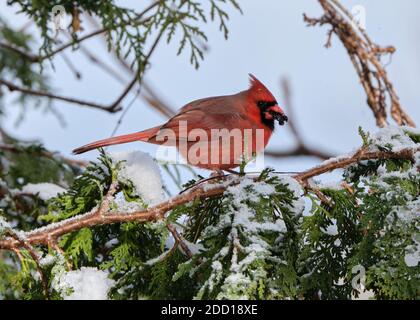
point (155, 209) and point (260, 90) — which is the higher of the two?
point (260, 90)

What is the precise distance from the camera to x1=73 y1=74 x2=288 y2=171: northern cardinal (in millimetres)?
2834

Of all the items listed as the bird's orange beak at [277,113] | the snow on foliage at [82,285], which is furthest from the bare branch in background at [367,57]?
the snow on foliage at [82,285]

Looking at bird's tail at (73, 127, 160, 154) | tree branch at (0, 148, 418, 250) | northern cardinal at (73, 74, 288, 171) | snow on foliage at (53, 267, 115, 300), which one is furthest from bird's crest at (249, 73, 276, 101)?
snow on foliage at (53, 267, 115, 300)

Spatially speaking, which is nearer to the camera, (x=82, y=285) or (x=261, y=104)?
(x=82, y=285)

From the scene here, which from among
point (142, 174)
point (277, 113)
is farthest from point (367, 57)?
point (142, 174)

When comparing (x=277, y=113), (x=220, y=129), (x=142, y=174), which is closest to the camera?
(x=142, y=174)

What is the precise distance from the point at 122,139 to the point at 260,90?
2.26 ft

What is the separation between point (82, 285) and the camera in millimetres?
1803

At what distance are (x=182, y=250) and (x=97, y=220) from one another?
229 millimetres

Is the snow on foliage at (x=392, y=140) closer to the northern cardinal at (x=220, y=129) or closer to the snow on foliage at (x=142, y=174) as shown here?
the snow on foliage at (x=142, y=174)

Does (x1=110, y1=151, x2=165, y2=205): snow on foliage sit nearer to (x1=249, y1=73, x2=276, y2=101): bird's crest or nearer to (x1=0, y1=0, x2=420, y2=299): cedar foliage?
(x1=0, y1=0, x2=420, y2=299): cedar foliage

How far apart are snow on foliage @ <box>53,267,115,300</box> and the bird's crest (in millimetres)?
1530

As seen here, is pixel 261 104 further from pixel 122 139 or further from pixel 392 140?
pixel 392 140

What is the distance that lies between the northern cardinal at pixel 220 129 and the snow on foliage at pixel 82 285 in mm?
897
